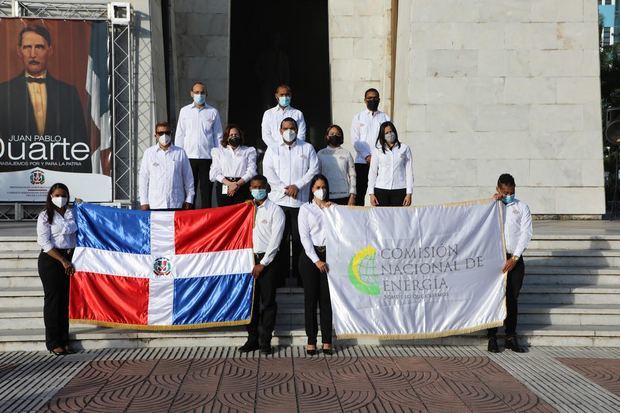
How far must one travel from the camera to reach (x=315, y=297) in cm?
771

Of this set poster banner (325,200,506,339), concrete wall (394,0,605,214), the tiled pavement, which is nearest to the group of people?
poster banner (325,200,506,339)

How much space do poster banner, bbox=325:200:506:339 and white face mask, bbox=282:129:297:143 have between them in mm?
1204

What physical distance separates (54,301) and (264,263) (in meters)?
2.39

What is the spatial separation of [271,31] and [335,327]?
16.1 m

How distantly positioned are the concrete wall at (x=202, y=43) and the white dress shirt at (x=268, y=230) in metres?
9.46

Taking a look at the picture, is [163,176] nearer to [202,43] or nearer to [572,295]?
[572,295]

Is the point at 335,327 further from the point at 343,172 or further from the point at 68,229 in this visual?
the point at 68,229

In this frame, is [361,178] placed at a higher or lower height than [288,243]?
higher

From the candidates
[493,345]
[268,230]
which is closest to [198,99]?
[268,230]

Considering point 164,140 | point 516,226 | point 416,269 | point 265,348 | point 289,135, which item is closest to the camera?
point 265,348

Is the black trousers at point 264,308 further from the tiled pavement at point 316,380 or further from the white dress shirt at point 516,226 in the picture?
the white dress shirt at point 516,226

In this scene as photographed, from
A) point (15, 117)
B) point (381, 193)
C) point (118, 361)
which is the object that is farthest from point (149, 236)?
point (15, 117)

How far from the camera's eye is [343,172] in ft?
29.3

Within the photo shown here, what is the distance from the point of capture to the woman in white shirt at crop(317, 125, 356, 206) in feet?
29.2
